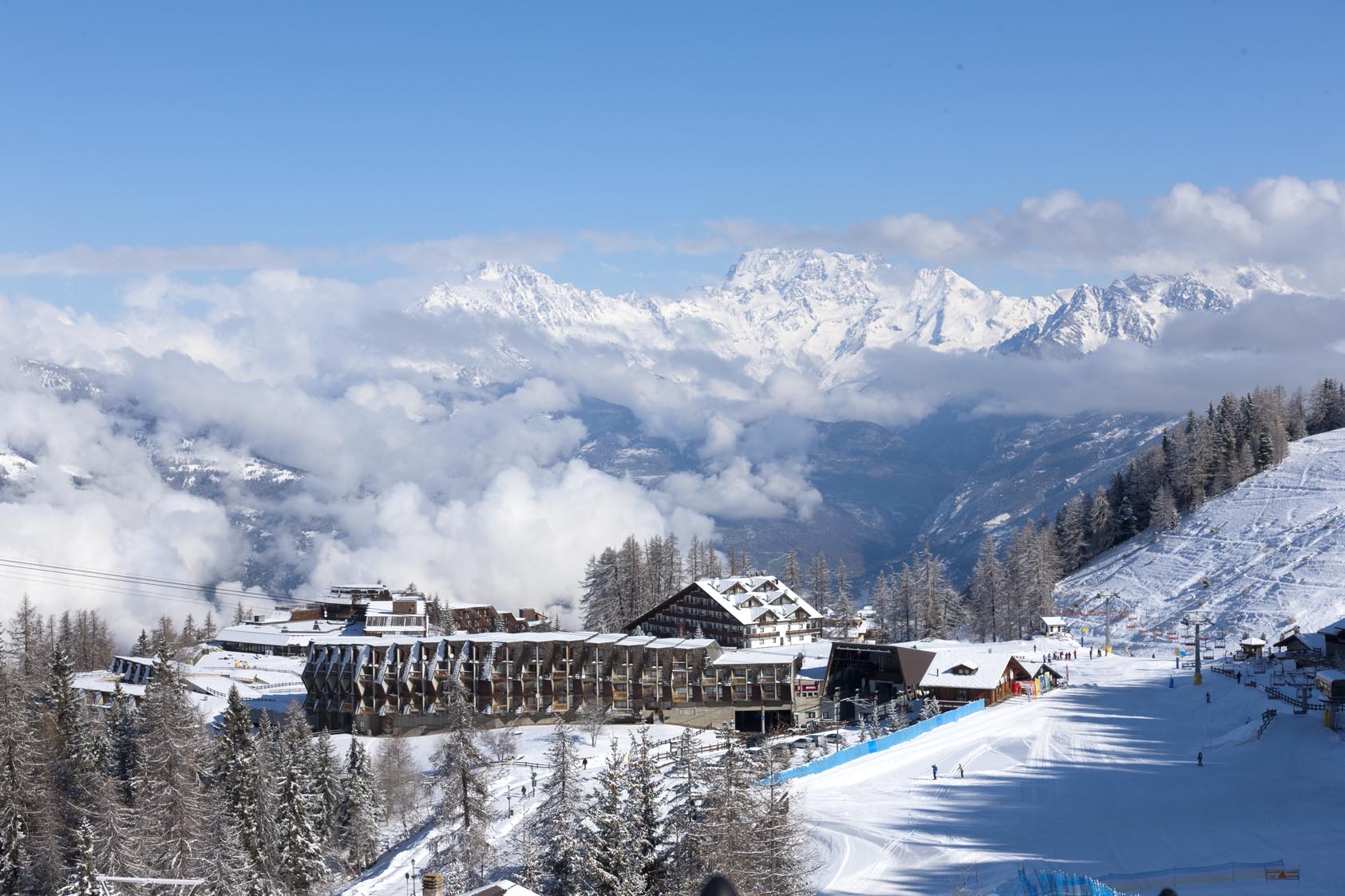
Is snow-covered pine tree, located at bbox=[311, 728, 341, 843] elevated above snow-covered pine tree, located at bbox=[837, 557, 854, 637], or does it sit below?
below

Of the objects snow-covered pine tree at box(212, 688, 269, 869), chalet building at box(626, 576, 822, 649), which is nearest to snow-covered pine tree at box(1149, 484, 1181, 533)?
chalet building at box(626, 576, 822, 649)

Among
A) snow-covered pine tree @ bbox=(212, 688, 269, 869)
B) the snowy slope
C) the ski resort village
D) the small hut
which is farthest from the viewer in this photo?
the snowy slope

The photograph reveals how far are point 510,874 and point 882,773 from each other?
2198cm

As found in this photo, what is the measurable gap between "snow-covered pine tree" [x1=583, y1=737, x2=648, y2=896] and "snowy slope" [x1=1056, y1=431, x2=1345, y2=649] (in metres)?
84.3

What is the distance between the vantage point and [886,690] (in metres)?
93.0

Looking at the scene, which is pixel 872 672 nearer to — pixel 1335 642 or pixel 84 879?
pixel 1335 642

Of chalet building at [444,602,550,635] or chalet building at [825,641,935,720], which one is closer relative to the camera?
chalet building at [825,641,935,720]

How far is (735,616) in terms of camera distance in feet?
392

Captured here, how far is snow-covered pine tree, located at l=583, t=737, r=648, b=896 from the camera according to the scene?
3684 centimetres

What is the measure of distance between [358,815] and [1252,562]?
98.7 meters

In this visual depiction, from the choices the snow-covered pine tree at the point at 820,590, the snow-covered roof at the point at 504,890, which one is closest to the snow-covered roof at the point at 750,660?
the snow-covered pine tree at the point at 820,590

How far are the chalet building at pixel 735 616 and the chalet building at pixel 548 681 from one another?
21.4 meters

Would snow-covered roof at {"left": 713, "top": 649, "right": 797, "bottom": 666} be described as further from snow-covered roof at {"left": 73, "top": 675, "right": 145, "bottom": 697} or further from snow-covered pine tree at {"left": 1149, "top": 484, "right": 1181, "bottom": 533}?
snow-covered pine tree at {"left": 1149, "top": 484, "right": 1181, "bottom": 533}

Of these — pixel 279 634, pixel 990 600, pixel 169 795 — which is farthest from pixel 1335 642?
pixel 279 634
